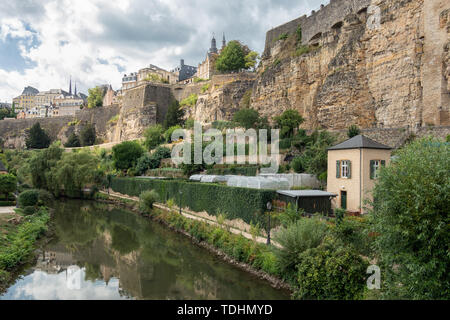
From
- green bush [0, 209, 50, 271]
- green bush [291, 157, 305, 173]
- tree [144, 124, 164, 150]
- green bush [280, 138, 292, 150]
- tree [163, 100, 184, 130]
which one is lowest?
green bush [0, 209, 50, 271]

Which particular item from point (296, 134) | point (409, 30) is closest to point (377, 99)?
point (409, 30)

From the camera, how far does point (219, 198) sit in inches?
696

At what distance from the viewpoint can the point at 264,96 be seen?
3356cm

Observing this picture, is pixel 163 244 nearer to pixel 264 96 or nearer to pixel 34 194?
pixel 34 194

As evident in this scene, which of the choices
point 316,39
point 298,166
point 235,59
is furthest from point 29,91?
point 298,166

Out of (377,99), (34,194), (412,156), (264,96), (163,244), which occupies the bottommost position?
(163,244)

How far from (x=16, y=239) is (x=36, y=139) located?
4706 cm

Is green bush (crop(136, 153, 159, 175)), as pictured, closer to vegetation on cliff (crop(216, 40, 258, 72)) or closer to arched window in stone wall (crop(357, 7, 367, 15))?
vegetation on cliff (crop(216, 40, 258, 72))

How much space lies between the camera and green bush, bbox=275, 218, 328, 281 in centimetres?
945

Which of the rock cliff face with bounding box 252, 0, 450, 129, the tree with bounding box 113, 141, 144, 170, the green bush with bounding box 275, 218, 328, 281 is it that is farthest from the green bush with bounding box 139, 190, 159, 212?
the green bush with bounding box 275, 218, 328, 281

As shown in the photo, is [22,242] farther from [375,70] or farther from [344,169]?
[375,70]

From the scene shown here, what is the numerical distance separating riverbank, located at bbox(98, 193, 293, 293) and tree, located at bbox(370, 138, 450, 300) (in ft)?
12.6
